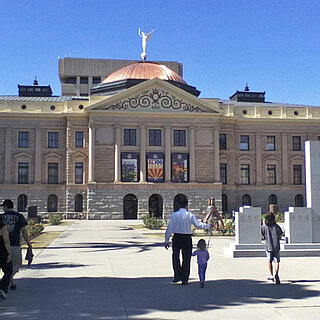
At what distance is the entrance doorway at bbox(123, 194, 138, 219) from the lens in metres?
55.2

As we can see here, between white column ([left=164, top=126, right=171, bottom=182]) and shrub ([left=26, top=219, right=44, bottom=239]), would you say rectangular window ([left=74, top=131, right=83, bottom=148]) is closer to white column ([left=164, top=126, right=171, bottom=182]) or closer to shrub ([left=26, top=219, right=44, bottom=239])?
white column ([left=164, top=126, right=171, bottom=182])

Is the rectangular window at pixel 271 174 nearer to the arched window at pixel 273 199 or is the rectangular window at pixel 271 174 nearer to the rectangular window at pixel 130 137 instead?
the arched window at pixel 273 199

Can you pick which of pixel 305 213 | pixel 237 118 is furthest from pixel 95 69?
pixel 305 213

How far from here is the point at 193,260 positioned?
1664 cm

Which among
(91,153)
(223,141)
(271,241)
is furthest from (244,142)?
(271,241)

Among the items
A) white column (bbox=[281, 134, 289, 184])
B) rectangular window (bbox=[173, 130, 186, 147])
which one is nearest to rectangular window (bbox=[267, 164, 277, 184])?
white column (bbox=[281, 134, 289, 184])

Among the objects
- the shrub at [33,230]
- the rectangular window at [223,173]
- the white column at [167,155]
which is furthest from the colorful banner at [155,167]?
the shrub at [33,230]

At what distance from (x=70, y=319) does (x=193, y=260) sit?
8.69m

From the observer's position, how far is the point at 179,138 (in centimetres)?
5588

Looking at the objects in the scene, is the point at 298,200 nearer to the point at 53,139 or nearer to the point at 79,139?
the point at 79,139

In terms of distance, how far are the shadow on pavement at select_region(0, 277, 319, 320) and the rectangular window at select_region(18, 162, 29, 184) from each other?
→ 147ft

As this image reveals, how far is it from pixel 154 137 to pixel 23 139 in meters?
15.0

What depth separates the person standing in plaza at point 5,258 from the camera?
1006 cm

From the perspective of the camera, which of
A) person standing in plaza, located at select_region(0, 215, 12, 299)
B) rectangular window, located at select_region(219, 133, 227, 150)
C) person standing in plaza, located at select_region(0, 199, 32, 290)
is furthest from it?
rectangular window, located at select_region(219, 133, 227, 150)
